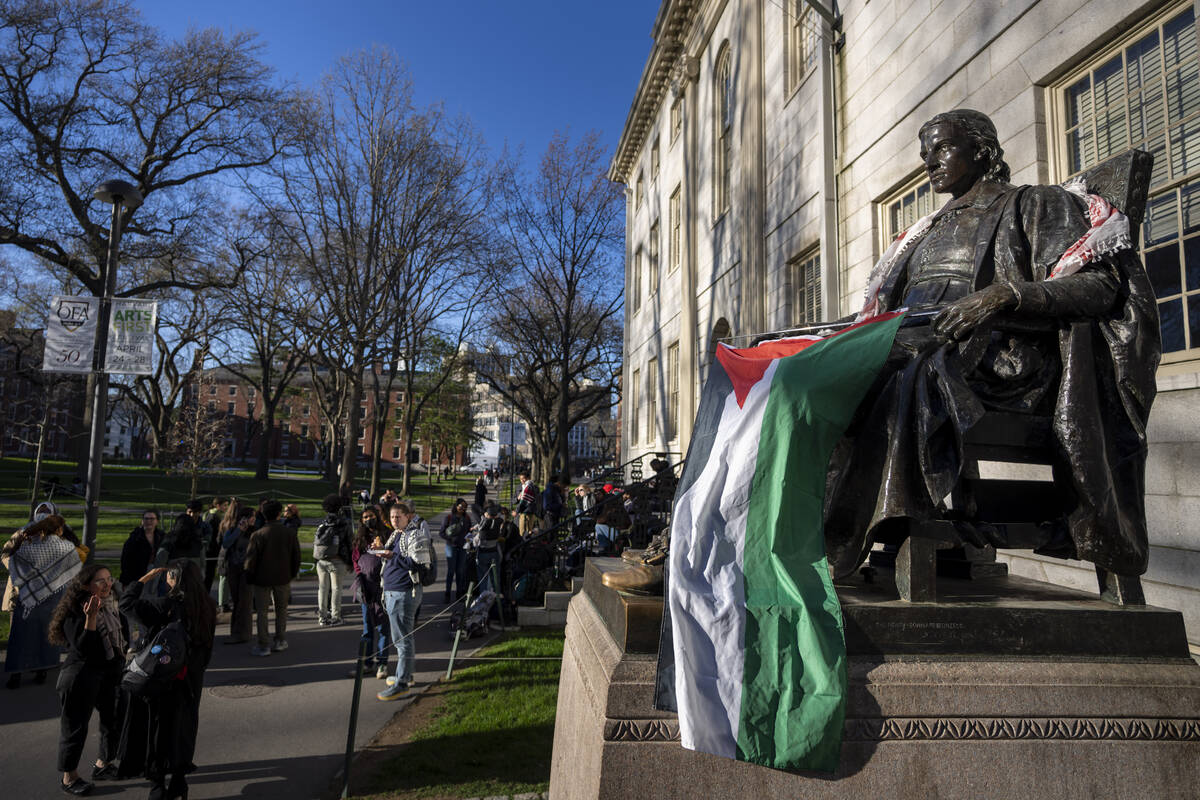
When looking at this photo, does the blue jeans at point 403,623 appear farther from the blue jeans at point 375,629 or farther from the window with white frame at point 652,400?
the window with white frame at point 652,400

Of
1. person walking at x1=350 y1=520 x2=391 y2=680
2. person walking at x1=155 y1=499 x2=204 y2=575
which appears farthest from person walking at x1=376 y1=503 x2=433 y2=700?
person walking at x1=155 y1=499 x2=204 y2=575

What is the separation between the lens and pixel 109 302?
9.20 metres

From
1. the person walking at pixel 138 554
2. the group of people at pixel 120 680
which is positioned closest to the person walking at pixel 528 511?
the person walking at pixel 138 554

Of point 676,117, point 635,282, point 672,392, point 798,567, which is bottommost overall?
point 798,567

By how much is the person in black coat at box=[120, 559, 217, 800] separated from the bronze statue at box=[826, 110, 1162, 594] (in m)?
4.83

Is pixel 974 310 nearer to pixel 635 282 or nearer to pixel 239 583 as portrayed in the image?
pixel 239 583

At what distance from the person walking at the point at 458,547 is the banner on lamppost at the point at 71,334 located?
574cm

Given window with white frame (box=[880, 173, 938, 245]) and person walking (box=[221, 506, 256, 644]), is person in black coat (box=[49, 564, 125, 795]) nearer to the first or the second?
person walking (box=[221, 506, 256, 644])

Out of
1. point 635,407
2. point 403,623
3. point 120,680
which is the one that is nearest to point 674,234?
point 635,407

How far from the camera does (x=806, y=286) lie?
1287 centimetres

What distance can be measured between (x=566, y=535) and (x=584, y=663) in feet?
33.0

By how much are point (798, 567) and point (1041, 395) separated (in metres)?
1.32

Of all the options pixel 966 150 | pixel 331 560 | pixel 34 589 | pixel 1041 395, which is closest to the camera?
pixel 1041 395

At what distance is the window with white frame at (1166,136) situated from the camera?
18.2ft
